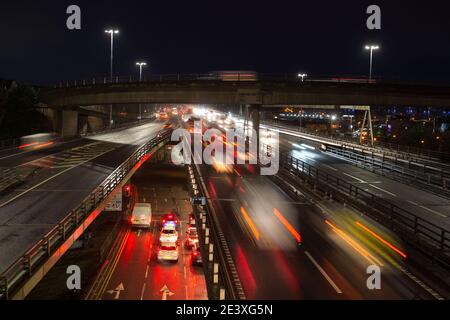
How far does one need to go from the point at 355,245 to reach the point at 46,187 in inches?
809

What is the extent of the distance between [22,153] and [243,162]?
21.7m

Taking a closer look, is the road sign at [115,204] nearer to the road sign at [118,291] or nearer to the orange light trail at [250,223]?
the road sign at [118,291]

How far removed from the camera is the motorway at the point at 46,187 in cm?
2130

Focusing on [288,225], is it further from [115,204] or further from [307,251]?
[115,204]

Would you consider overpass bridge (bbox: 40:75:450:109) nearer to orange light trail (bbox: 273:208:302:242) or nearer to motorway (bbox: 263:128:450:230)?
motorway (bbox: 263:128:450:230)

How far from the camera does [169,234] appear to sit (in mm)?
40562

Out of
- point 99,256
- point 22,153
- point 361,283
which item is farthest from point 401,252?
point 22,153

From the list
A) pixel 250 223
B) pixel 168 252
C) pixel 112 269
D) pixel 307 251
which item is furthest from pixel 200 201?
pixel 168 252

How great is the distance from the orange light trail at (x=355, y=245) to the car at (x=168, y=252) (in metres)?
17.7

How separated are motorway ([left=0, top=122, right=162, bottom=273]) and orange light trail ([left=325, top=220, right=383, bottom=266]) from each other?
12.3 meters

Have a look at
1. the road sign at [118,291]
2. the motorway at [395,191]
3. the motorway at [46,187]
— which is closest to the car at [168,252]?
the road sign at [118,291]

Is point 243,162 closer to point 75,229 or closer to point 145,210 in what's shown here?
point 145,210

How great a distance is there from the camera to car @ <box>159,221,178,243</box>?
40281 millimetres

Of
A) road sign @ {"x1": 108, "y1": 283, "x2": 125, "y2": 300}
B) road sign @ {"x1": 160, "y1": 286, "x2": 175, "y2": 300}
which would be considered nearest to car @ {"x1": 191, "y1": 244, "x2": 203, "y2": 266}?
road sign @ {"x1": 160, "y1": 286, "x2": 175, "y2": 300}
